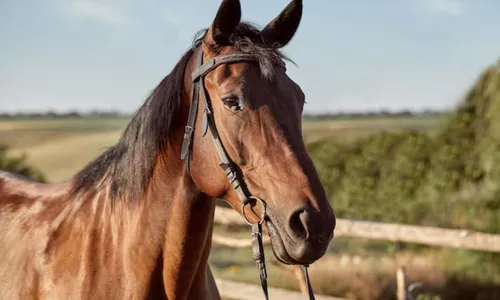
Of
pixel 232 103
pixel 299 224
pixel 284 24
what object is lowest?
pixel 299 224

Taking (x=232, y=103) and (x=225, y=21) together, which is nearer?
(x=232, y=103)

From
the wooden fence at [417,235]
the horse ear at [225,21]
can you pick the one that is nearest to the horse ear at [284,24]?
the horse ear at [225,21]

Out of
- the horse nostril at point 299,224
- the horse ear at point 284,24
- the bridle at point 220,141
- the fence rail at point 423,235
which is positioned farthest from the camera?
the fence rail at point 423,235

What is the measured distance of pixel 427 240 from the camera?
560 cm

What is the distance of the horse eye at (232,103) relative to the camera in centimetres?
215

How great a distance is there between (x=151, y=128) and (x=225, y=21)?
1.74 ft

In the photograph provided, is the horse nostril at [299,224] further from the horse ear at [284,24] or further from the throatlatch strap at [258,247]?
the horse ear at [284,24]

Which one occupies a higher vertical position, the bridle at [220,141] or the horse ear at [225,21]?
the horse ear at [225,21]

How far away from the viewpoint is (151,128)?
95.6 inches

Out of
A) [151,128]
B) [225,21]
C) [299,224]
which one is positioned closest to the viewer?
[299,224]

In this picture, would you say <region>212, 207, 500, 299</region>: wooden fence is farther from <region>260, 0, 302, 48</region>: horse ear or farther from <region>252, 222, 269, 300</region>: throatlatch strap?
<region>260, 0, 302, 48</region>: horse ear

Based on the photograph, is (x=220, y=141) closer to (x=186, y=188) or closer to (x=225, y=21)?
(x=186, y=188)

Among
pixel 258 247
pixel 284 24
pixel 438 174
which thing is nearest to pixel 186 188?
pixel 258 247

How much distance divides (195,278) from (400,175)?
9.44 m
